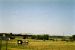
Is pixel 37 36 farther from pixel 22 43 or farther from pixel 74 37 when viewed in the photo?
pixel 22 43

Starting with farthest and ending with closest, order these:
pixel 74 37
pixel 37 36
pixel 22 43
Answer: pixel 37 36 < pixel 74 37 < pixel 22 43

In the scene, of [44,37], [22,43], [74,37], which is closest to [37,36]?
[44,37]

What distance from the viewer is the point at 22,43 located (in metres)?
48.0

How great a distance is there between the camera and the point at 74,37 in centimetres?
9488

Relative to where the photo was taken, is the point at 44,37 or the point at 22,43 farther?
the point at 44,37

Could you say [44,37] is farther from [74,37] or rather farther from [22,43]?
[22,43]

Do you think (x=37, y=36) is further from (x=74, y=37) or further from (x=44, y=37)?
(x=74, y=37)

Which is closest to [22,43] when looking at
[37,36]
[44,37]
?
[44,37]

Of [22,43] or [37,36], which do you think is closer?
[22,43]

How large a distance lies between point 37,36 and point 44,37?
25.0ft

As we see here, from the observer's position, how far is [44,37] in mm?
97625

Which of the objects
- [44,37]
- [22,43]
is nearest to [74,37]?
[44,37]

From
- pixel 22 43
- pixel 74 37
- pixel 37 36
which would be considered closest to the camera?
pixel 22 43

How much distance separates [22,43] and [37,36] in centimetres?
5668
